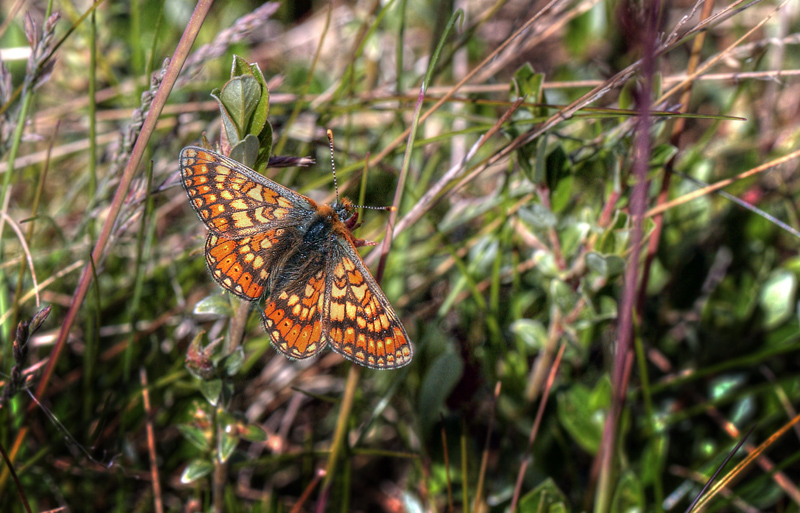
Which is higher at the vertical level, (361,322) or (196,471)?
(361,322)

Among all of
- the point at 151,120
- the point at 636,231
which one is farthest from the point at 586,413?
the point at 151,120

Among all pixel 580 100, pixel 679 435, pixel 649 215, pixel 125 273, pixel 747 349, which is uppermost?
pixel 580 100

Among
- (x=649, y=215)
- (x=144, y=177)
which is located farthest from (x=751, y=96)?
(x=144, y=177)

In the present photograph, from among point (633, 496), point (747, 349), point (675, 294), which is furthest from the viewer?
point (675, 294)

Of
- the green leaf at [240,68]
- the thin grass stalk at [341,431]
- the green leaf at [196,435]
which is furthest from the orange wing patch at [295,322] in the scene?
the green leaf at [240,68]

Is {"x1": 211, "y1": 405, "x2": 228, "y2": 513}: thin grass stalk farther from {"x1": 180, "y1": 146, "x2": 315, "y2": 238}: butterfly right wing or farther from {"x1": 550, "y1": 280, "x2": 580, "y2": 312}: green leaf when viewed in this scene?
{"x1": 550, "y1": 280, "x2": 580, "y2": 312}: green leaf

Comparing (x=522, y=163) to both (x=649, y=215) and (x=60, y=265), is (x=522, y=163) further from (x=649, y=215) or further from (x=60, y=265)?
(x=60, y=265)

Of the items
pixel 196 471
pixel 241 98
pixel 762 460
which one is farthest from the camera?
pixel 762 460

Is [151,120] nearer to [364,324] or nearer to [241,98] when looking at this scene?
[241,98]

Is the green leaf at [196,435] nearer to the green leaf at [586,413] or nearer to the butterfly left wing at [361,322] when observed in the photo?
the butterfly left wing at [361,322]
